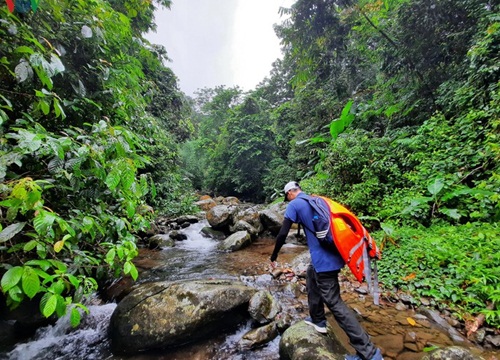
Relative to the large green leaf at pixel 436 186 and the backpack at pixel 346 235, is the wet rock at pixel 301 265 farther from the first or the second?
the large green leaf at pixel 436 186

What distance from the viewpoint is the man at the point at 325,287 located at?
2495 millimetres

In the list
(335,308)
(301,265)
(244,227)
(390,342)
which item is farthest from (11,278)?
(244,227)

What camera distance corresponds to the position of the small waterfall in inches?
124

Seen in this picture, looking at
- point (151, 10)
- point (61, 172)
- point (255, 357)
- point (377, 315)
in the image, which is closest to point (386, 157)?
point (377, 315)

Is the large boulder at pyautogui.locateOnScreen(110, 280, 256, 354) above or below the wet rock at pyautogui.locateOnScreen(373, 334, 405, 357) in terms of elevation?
above

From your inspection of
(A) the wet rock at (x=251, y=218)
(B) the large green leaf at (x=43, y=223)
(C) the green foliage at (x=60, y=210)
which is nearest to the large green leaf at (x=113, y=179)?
(C) the green foliage at (x=60, y=210)

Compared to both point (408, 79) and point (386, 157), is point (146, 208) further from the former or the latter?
point (408, 79)

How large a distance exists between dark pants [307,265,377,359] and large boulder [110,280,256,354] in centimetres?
119

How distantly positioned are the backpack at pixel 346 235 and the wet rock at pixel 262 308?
168 centimetres

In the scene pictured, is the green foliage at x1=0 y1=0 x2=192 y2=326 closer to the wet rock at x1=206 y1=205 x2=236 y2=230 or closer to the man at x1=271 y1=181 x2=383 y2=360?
the man at x1=271 y1=181 x2=383 y2=360

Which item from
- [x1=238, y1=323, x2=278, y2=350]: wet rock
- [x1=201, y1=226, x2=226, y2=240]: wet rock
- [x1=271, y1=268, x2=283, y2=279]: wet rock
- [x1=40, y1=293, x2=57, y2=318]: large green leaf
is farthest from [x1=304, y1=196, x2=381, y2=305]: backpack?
[x1=201, y1=226, x2=226, y2=240]: wet rock

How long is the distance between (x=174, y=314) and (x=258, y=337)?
121 cm

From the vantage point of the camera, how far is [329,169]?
7723mm

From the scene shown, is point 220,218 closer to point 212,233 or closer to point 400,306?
point 212,233
